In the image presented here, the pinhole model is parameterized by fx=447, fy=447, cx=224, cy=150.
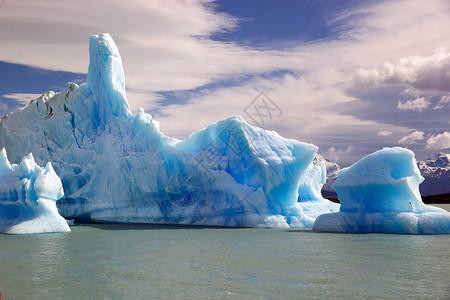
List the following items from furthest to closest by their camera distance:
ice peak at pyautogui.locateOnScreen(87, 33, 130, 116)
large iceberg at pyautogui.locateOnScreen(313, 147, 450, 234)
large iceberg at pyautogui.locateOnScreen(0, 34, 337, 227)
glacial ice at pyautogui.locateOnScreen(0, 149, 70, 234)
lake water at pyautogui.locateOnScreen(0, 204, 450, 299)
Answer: ice peak at pyautogui.locateOnScreen(87, 33, 130, 116) → large iceberg at pyautogui.locateOnScreen(0, 34, 337, 227) → glacial ice at pyautogui.locateOnScreen(0, 149, 70, 234) → large iceberg at pyautogui.locateOnScreen(313, 147, 450, 234) → lake water at pyautogui.locateOnScreen(0, 204, 450, 299)

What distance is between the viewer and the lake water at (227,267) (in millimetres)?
5977

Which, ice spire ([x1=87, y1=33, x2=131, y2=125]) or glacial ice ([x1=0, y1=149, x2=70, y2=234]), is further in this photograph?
ice spire ([x1=87, y1=33, x2=131, y2=125])

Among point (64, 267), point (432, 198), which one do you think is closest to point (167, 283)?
point (64, 267)

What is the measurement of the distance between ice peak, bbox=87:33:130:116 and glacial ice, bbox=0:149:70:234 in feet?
17.5

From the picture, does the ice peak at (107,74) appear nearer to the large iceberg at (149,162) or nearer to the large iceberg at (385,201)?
the large iceberg at (149,162)

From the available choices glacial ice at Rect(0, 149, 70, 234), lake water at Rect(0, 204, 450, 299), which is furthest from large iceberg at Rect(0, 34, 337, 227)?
lake water at Rect(0, 204, 450, 299)

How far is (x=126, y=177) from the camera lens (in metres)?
18.0

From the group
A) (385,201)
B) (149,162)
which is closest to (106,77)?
(149,162)

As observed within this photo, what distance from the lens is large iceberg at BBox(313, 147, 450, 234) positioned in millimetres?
13105

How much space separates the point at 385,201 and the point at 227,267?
7.71 meters

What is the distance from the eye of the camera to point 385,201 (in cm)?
1372

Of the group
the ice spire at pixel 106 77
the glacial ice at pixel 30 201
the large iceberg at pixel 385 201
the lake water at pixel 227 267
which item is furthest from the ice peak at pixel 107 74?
the large iceberg at pixel 385 201

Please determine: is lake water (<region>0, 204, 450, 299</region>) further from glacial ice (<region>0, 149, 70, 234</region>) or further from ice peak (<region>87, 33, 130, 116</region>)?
ice peak (<region>87, 33, 130, 116</region>)

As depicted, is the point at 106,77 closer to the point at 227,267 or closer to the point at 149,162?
the point at 149,162
